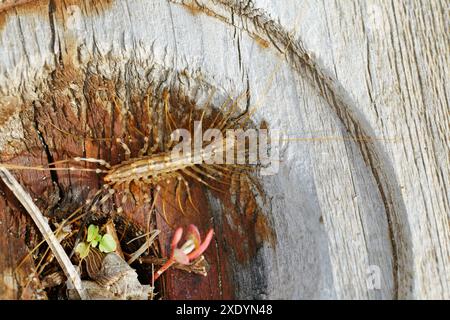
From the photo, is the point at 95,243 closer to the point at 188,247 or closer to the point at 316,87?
the point at 188,247

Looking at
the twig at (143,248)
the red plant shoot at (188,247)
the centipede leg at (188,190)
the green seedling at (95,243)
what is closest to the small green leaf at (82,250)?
the green seedling at (95,243)

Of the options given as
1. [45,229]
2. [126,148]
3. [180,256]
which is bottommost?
[180,256]

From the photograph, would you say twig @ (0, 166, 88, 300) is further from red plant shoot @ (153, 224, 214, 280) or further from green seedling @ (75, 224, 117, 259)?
red plant shoot @ (153, 224, 214, 280)

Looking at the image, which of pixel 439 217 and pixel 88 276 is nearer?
pixel 439 217

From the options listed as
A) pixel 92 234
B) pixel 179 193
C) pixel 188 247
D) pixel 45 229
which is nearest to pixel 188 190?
pixel 179 193

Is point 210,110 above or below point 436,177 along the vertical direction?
above
